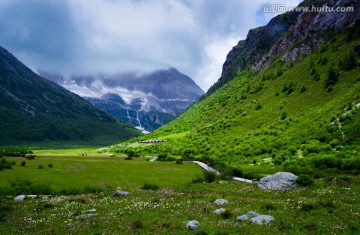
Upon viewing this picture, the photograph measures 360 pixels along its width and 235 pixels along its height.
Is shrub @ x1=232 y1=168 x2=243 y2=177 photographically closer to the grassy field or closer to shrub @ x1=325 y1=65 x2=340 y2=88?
the grassy field

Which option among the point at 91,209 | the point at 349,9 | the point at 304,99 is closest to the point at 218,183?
the point at 91,209

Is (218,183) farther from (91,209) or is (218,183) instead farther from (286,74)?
(286,74)

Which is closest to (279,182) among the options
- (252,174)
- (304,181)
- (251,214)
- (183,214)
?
(304,181)

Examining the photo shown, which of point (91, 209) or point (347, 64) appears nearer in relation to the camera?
point (91, 209)

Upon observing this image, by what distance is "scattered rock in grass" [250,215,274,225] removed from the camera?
2150cm

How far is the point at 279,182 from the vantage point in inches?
1586

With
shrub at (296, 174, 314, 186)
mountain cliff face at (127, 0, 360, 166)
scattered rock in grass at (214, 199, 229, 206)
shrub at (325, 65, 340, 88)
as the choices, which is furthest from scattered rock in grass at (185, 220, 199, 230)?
shrub at (325, 65, 340, 88)

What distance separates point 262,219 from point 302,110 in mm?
76229

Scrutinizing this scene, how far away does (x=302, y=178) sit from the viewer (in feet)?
128

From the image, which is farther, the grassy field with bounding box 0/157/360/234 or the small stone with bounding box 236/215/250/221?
the small stone with bounding box 236/215/250/221

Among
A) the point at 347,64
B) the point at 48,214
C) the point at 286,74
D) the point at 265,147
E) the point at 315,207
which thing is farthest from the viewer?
the point at 286,74

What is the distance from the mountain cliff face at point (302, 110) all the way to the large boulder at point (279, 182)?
823 cm

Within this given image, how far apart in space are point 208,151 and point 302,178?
2285 inches

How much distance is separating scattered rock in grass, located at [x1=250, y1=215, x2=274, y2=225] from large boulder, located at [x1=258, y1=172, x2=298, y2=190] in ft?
58.7
